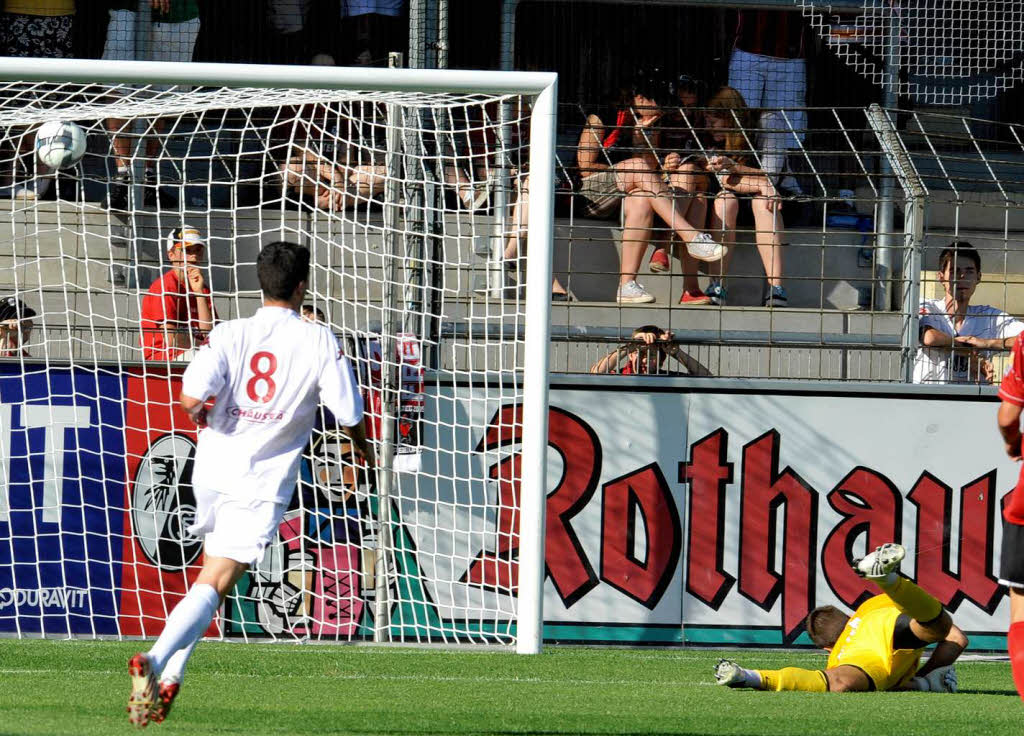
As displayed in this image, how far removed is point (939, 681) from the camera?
23.3 feet

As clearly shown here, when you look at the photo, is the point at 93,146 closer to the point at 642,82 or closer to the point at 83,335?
the point at 83,335

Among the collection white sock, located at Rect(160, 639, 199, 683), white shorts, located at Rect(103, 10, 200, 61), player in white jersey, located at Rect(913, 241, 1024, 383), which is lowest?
white sock, located at Rect(160, 639, 199, 683)

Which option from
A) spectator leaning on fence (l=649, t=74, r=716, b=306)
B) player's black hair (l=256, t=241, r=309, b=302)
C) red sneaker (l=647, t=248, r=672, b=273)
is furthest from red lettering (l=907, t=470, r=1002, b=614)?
player's black hair (l=256, t=241, r=309, b=302)

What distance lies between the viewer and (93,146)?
9.62 m

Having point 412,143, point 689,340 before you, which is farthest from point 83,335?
point 689,340

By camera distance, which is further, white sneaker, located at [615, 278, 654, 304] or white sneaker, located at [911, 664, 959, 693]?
white sneaker, located at [615, 278, 654, 304]

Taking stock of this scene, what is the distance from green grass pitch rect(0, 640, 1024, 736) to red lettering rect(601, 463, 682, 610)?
0.76 m

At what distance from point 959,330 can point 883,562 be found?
353 centimetres

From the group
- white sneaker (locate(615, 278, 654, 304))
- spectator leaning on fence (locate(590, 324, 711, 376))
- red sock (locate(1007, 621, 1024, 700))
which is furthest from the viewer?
white sneaker (locate(615, 278, 654, 304))

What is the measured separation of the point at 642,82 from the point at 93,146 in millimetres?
5077

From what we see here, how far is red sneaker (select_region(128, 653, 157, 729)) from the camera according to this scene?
14.8 feet

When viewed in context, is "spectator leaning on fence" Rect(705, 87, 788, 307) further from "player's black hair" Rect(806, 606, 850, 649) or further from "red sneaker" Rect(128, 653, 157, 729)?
"red sneaker" Rect(128, 653, 157, 729)

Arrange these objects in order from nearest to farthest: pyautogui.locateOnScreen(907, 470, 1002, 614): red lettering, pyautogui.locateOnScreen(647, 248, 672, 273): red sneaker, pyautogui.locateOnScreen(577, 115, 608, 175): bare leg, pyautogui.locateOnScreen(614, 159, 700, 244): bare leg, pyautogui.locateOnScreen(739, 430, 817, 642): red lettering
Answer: pyautogui.locateOnScreen(739, 430, 817, 642): red lettering
pyautogui.locateOnScreen(907, 470, 1002, 614): red lettering
pyautogui.locateOnScreen(614, 159, 700, 244): bare leg
pyautogui.locateOnScreen(577, 115, 608, 175): bare leg
pyautogui.locateOnScreen(647, 248, 672, 273): red sneaker

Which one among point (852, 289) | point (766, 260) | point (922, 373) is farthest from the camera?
point (852, 289)
